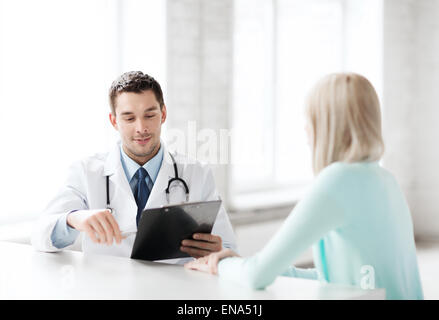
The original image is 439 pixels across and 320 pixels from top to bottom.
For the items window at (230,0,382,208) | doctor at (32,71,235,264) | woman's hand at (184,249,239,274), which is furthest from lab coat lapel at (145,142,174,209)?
window at (230,0,382,208)

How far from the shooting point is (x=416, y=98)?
541cm

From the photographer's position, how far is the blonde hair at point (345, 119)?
4.42 ft

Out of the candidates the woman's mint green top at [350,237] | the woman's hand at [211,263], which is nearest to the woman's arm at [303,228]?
the woman's mint green top at [350,237]

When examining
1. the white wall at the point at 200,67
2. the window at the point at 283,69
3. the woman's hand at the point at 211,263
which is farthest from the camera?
the window at the point at 283,69

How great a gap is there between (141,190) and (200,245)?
0.44 m

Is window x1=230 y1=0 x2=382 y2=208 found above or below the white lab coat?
above

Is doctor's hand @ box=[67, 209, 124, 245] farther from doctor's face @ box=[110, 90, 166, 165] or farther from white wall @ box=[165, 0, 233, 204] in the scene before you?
white wall @ box=[165, 0, 233, 204]

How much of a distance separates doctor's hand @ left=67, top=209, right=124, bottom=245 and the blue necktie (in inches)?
16.4

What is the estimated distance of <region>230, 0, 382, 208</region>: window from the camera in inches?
185

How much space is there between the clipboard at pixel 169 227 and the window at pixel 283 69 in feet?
8.26

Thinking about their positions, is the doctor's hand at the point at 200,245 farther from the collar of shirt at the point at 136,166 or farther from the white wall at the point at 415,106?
the white wall at the point at 415,106

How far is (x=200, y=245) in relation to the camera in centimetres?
177
